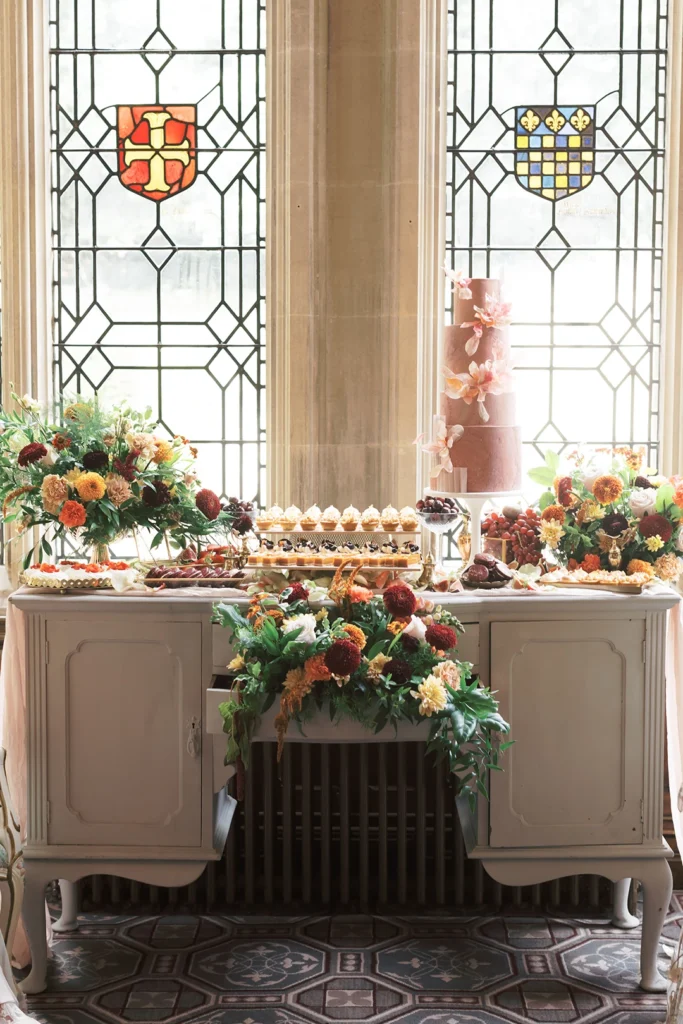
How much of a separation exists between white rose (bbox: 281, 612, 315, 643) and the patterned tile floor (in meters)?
1.11

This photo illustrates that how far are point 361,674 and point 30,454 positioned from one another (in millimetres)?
1371

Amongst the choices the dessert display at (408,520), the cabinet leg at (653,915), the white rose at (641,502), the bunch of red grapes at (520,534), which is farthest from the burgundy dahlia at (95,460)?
the cabinet leg at (653,915)

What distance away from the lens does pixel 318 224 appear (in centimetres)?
484

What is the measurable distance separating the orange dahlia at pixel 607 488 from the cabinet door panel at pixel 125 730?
1393 millimetres

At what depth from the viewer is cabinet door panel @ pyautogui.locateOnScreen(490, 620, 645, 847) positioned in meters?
3.62

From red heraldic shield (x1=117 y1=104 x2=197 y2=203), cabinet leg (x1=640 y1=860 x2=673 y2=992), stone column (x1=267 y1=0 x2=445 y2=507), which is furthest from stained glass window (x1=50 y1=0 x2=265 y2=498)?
cabinet leg (x1=640 y1=860 x2=673 y2=992)

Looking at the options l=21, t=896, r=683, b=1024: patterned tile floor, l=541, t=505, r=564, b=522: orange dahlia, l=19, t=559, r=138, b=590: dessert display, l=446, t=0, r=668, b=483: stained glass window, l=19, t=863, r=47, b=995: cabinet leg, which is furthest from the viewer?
l=446, t=0, r=668, b=483: stained glass window

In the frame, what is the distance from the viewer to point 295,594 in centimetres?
346

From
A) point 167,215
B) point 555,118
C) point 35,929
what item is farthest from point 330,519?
point 555,118

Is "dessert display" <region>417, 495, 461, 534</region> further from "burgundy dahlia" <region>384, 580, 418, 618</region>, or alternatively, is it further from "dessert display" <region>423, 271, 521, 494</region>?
"burgundy dahlia" <region>384, 580, 418, 618</region>

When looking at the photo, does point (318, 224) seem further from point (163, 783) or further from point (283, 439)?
point (163, 783)

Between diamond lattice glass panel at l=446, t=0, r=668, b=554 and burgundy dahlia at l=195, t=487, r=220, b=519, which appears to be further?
diamond lattice glass panel at l=446, t=0, r=668, b=554

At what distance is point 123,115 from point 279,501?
5.96 ft

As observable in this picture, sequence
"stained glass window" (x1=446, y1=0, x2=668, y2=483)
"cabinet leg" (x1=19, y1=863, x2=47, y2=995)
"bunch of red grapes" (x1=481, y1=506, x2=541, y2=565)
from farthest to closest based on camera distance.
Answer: "stained glass window" (x1=446, y1=0, x2=668, y2=483) → "bunch of red grapes" (x1=481, y1=506, x2=541, y2=565) → "cabinet leg" (x1=19, y1=863, x2=47, y2=995)
